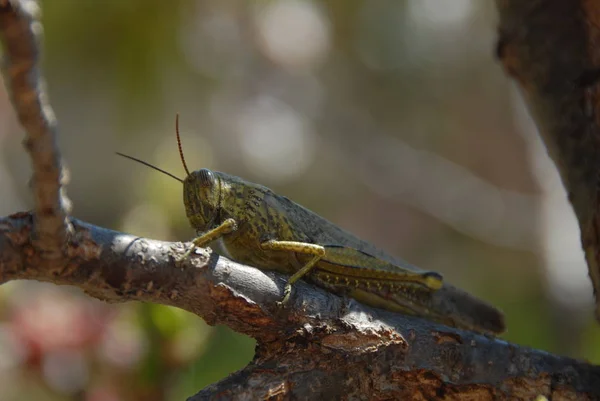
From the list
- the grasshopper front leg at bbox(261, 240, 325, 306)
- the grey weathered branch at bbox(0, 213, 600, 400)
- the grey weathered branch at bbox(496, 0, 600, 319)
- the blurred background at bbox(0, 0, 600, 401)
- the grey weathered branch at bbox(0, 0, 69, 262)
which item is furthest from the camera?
the blurred background at bbox(0, 0, 600, 401)

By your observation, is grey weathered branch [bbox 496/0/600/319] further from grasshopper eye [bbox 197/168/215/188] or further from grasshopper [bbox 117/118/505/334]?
grasshopper eye [bbox 197/168/215/188]

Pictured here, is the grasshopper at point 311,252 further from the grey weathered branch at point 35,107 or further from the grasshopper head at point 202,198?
the grey weathered branch at point 35,107

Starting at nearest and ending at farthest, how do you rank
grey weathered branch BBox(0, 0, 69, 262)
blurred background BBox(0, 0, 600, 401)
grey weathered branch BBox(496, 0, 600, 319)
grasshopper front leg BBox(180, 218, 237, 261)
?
grey weathered branch BBox(0, 0, 69, 262)
grasshopper front leg BBox(180, 218, 237, 261)
grey weathered branch BBox(496, 0, 600, 319)
blurred background BBox(0, 0, 600, 401)

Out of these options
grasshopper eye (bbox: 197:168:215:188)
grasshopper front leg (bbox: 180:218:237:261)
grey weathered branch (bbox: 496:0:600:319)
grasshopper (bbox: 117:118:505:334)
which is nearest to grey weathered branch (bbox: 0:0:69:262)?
grasshopper front leg (bbox: 180:218:237:261)

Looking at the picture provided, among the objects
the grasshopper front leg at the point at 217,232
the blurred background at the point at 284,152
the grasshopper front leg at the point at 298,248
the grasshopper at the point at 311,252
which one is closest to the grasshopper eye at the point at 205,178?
the grasshopper at the point at 311,252


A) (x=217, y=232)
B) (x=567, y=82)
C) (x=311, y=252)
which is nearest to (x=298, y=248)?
(x=311, y=252)

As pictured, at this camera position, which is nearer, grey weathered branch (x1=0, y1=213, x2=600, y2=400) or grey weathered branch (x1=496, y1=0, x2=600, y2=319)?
grey weathered branch (x1=0, y1=213, x2=600, y2=400)
